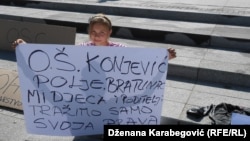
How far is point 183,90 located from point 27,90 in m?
2.10

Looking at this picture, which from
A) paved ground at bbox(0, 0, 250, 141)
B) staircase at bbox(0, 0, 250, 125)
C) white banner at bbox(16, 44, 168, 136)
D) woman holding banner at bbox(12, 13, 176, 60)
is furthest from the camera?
staircase at bbox(0, 0, 250, 125)

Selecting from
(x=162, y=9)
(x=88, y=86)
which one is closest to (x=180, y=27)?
(x=162, y=9)

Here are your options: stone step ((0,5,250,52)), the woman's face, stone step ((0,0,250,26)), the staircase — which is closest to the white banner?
the woman's face

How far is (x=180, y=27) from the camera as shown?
570 cm

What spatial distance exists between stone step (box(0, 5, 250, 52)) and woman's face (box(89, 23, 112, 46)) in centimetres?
274

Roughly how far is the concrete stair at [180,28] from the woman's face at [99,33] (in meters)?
1.87

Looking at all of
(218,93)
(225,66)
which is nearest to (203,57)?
(225,66)

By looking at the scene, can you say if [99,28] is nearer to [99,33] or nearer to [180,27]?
[99,33]

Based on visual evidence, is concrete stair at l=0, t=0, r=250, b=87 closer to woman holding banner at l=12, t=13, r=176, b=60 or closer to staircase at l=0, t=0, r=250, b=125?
staircase at l=0, t=0, r=250, b=125

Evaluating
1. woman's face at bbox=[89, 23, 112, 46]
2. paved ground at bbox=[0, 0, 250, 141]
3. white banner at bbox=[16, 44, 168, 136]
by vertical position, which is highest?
woman's face at bbox=[89, 23, 112, 46]

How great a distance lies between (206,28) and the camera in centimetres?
559

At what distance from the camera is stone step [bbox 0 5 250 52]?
201 inches

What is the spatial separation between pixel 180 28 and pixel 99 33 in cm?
308

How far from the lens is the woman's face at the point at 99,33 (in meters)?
2.80
